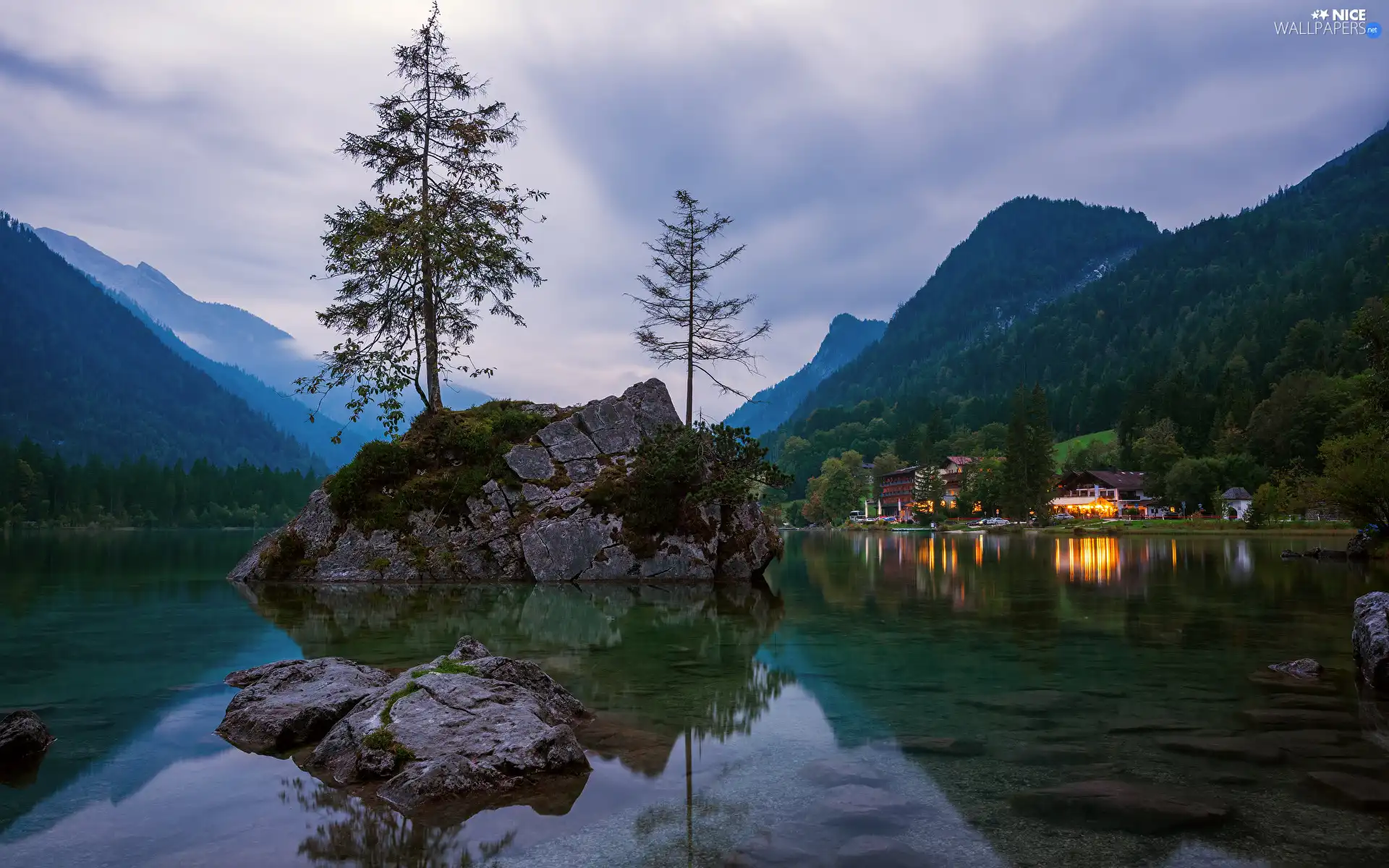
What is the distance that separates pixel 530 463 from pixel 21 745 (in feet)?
81.7

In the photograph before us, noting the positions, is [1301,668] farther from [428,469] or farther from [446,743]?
[428,469]

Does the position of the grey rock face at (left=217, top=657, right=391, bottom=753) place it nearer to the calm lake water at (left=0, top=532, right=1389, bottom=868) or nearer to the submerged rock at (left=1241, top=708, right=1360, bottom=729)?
the calm lake water at (left=0, top=532, right=1389, bottom=868)

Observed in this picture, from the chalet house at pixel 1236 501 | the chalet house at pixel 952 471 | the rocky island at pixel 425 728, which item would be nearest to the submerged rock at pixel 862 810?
the rocky island at pixel 425 728

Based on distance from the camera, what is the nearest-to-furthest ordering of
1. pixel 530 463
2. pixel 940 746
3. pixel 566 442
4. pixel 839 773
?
pixel 839 773 < pixel 940 746 < pixel 530 463 < pixel 566 442

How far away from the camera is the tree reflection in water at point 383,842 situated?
614 centimetres

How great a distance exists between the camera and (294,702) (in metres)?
10.4

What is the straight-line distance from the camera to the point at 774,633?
1838 centimetres

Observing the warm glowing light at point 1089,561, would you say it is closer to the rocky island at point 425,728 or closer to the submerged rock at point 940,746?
the submerged rock at point 940,746

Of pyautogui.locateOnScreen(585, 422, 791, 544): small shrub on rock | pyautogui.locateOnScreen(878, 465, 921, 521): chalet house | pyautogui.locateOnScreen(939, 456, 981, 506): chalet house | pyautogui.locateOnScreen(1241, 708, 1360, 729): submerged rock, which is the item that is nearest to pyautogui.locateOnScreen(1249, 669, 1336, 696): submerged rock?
pyautogui.locateOnScreen(1241, 708, 1360, 729): submerged rock

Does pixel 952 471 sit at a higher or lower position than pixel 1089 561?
higher

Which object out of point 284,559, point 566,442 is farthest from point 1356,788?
point 284,559

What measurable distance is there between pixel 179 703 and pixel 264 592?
16.9m

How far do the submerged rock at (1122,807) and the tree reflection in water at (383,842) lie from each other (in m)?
4.83

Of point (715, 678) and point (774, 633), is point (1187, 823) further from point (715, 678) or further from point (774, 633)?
point (774, 633)
